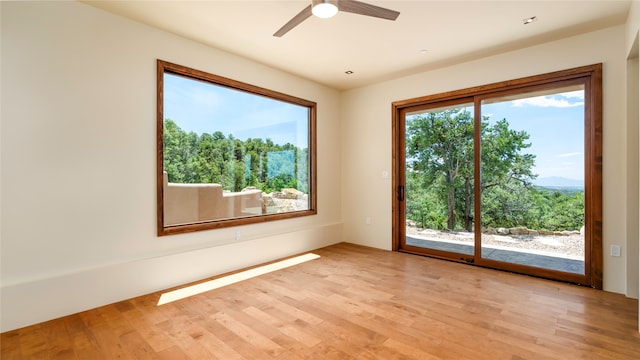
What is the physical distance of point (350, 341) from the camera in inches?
87.5

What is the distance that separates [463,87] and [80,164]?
14.7 feet

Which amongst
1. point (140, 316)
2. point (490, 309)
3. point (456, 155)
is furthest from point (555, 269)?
point (140, 316)

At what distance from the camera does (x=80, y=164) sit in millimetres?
2748

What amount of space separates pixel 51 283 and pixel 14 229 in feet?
1.70

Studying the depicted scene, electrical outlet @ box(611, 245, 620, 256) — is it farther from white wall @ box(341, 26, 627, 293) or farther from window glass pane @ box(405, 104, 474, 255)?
window glass pane @ box(405, 104, 474, 255)

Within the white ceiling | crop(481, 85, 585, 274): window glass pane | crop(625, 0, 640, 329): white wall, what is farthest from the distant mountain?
the white ceiling

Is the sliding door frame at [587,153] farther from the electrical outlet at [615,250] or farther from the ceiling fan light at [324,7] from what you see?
the ceiling fan light at [324,7]

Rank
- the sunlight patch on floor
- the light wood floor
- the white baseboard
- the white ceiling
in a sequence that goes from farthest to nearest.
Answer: the sunlight patch on floor → the white ceiling → the white baseboard → the light wood floor

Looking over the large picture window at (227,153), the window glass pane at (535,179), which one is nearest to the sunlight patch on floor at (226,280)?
the large picture window at (227,153)

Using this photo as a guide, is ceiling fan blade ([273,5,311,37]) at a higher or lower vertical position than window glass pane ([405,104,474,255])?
higher

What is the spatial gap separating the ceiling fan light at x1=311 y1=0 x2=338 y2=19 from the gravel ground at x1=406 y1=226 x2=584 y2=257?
3.41 m

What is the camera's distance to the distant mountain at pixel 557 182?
345 centimetres

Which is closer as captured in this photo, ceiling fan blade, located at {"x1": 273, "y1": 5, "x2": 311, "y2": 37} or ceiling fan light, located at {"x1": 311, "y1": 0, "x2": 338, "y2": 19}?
ceiling fan light, located at {"x1": 311, "y1": 0, "x2": 338, "y2": 19}

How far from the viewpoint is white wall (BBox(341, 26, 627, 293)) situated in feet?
10.3
